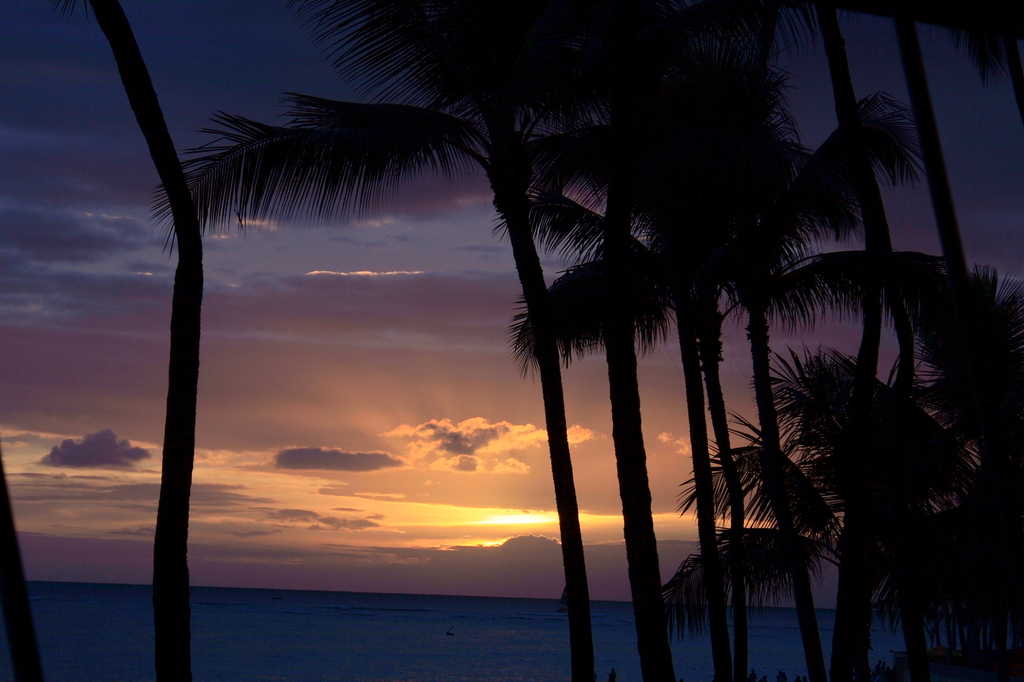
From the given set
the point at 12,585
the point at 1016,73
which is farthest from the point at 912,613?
the point at 12,585

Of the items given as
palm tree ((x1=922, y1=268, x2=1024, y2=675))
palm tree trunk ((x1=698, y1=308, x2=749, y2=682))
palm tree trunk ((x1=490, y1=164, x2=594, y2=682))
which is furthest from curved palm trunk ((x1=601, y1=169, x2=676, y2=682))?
palm tree trunk ((x1=698, y1=308, x2=749, y2=682))

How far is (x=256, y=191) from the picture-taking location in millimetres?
10516

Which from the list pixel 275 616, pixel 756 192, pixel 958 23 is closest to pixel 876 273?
pixel 756 192

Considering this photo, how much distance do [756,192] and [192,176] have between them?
8.77 m

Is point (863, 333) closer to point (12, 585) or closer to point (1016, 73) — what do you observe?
point (1016, 73)

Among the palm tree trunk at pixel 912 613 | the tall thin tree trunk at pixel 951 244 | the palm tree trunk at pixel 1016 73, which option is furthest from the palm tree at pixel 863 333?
the tall thin tree trunk at pixel 951 244

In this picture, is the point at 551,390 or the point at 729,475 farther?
the point at 729,475

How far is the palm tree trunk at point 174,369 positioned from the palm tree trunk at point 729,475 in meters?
9.88

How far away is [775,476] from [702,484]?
1.22 meters

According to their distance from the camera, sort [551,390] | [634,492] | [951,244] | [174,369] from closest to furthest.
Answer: [951,244] → [174,369] → [634,492] → [551,390]

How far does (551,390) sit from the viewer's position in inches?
469

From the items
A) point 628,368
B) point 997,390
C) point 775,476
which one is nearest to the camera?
point 997,390

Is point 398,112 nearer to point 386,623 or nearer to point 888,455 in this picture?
point 888,455

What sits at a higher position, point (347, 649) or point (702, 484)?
point (702, 484)
